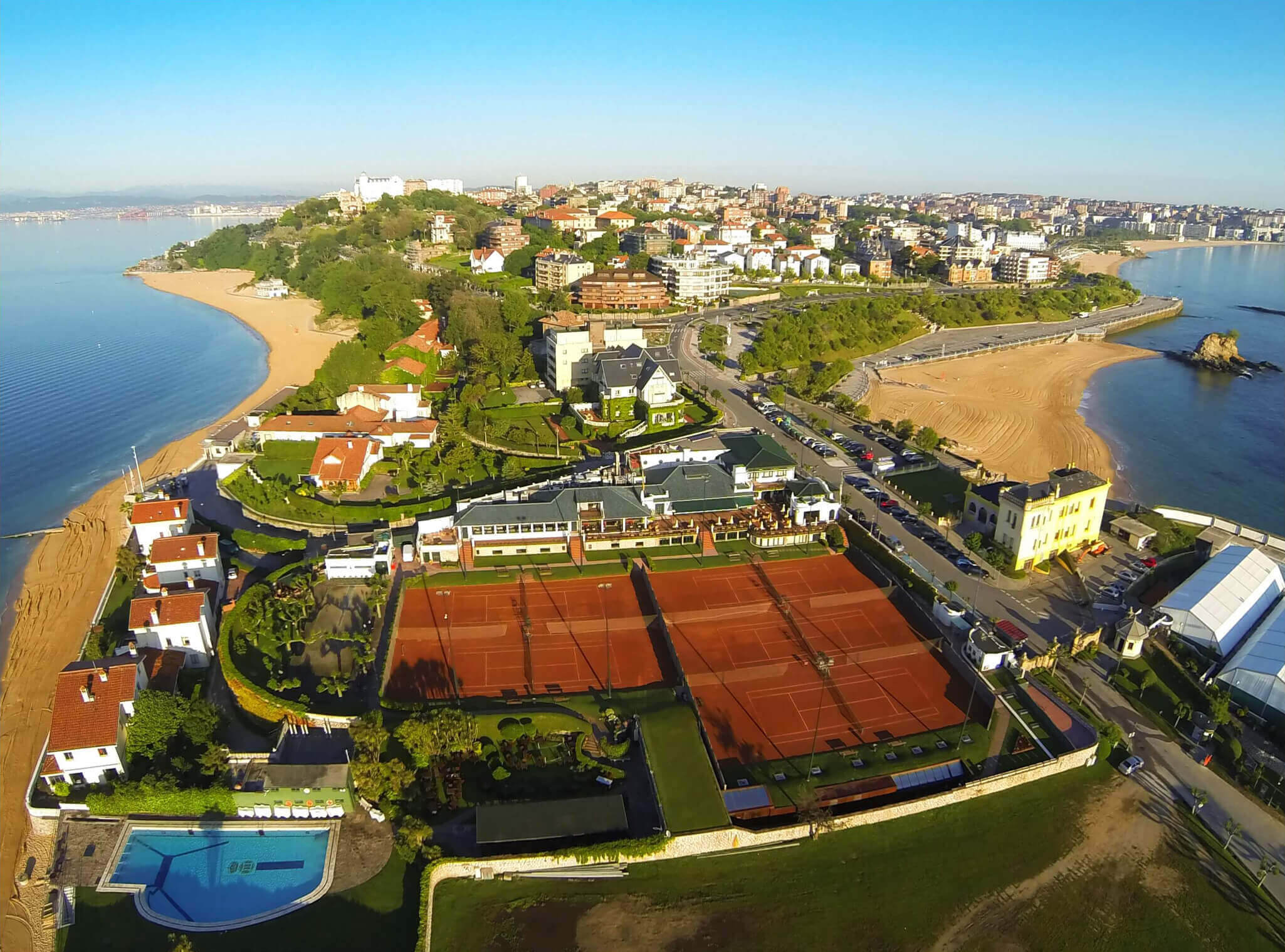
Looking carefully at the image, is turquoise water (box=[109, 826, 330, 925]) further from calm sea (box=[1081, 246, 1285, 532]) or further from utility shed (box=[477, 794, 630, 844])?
calm sea (box=[1081, 246, 1285, 532])

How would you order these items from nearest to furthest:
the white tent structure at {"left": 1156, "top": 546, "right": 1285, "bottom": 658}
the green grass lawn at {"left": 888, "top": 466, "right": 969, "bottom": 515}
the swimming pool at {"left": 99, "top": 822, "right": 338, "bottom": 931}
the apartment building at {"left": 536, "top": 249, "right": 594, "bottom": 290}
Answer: the swimming pool at {"left": 99, "top": 822, "right": 338, "bottom": 931}
the white tent structure at {"left": 1156, "top": 546, "right": 1285, "bottom": 658}
the green grass lawn at {"left": 888, "top": 466, "right": 969, "bottom": 515}
the apartment building at {"left": 536, "top": 249, "right": 594, "bottom": 290}

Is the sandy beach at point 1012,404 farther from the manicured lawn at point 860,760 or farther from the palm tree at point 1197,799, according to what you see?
the manicured lawn at point 860,760

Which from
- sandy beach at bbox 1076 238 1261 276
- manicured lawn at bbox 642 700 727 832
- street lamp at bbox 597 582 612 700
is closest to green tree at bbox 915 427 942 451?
street lamp at bbox 597 582 612 700

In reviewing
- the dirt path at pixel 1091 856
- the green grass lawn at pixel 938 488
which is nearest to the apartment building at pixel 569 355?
the green grass lawn at pixel 938 488

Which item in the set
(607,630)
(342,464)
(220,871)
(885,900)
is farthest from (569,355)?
(885,900)

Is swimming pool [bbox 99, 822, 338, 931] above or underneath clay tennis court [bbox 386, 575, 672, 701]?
underneath

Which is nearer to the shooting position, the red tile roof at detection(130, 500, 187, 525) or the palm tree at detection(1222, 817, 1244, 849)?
the palm tree at detection(1222, 817, 1244, 849)

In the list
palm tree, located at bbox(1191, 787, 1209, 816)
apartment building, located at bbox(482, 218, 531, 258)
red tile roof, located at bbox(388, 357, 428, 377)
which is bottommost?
palm tree, located at bbox(1191, 787, 1209, 816)
